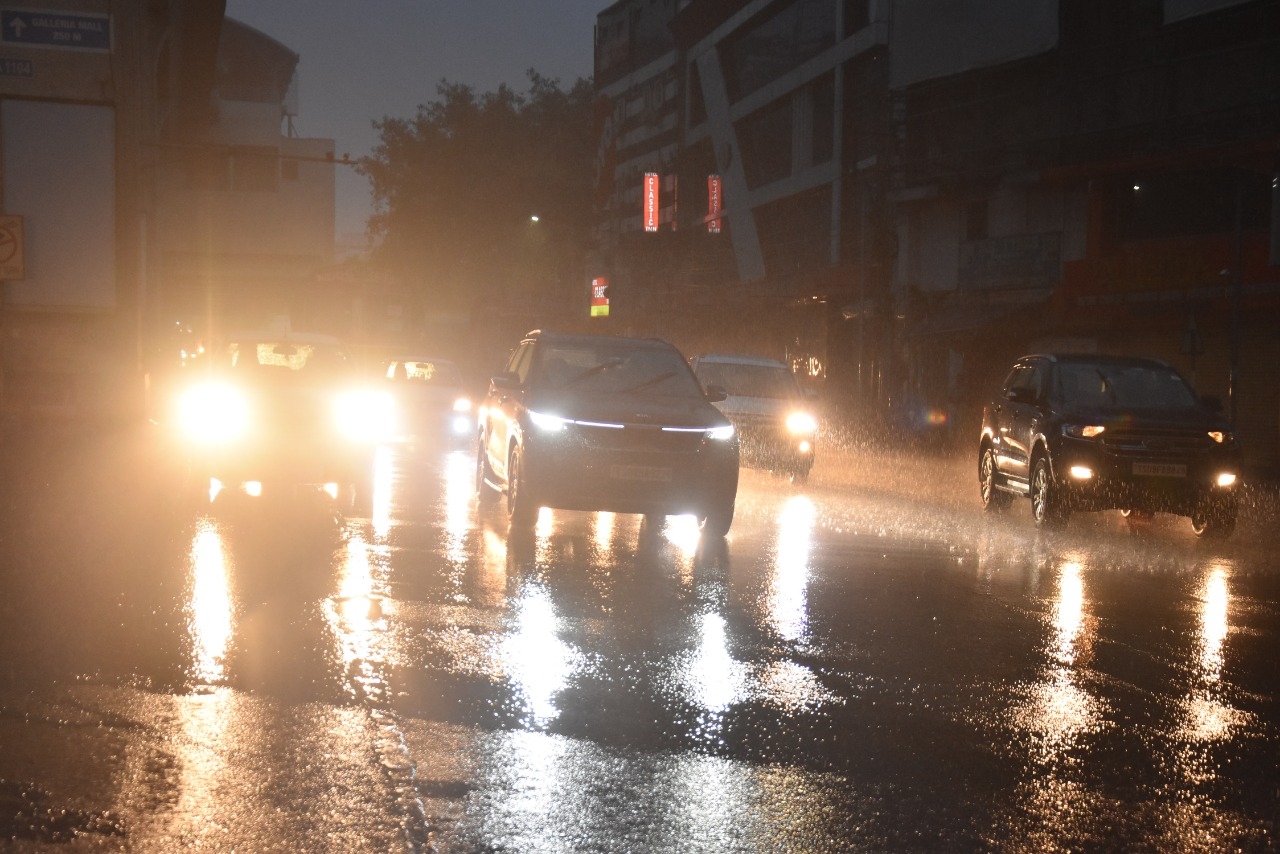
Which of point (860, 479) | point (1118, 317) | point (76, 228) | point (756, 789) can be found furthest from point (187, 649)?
point (1118, 317)

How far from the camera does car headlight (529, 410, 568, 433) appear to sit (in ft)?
42.1

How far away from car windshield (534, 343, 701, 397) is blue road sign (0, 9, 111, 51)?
54.1ft

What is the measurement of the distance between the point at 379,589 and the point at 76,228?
61.4 feet

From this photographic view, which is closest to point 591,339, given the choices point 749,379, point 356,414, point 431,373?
point 356,414

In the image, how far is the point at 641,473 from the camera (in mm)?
12703

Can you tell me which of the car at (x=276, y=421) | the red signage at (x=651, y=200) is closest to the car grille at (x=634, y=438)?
the car at (x=276, y=421)

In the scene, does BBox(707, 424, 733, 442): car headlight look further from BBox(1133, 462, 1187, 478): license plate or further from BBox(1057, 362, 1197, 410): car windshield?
BBox(1057, 362, 1197, 410): car windshield

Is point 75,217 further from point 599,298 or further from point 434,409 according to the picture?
point 599,298

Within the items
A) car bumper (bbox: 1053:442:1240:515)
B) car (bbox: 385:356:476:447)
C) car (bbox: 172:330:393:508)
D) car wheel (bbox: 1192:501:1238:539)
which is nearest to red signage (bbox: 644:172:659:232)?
car (bbox: 385:356:476:447)

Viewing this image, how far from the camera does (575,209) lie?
81250 mm

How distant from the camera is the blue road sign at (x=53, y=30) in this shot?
26.7 meters

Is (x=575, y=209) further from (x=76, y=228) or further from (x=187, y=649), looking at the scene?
(x=187, y=649)

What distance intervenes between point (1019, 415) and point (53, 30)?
62.6ft

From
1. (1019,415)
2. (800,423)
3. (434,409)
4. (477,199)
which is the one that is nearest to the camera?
(1019,415)
